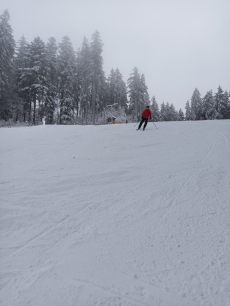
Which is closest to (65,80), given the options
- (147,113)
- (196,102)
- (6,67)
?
(6,67)

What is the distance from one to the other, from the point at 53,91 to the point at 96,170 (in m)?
29.6

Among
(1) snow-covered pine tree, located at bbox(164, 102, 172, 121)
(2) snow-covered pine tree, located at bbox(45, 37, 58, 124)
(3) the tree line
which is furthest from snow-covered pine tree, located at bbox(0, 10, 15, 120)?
(1) snow-covered pine tree, located at bbox(164, 102, 172, 121)

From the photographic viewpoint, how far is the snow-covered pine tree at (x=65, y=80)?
100ft

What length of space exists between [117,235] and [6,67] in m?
29.6

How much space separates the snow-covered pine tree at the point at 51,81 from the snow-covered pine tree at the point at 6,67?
539cm

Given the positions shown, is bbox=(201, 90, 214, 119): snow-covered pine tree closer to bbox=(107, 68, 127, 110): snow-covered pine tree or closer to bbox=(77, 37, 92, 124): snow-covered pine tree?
bbox=(107, 68, 127, 110): snow-covered pine tree

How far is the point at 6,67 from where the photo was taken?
24.2 m

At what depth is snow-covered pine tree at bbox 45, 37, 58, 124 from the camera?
29.2m

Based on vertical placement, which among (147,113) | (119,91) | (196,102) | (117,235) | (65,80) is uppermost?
(119,91)

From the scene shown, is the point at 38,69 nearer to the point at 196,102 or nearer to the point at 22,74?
the point at 22,74

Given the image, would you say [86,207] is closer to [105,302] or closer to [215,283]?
[105,302]

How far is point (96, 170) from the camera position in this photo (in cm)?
536

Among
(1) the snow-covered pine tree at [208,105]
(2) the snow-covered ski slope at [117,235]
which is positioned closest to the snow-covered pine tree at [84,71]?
(1) the snow-covered pine tree at [208,105]

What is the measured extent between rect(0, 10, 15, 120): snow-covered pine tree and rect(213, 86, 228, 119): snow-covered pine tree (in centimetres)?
4214
